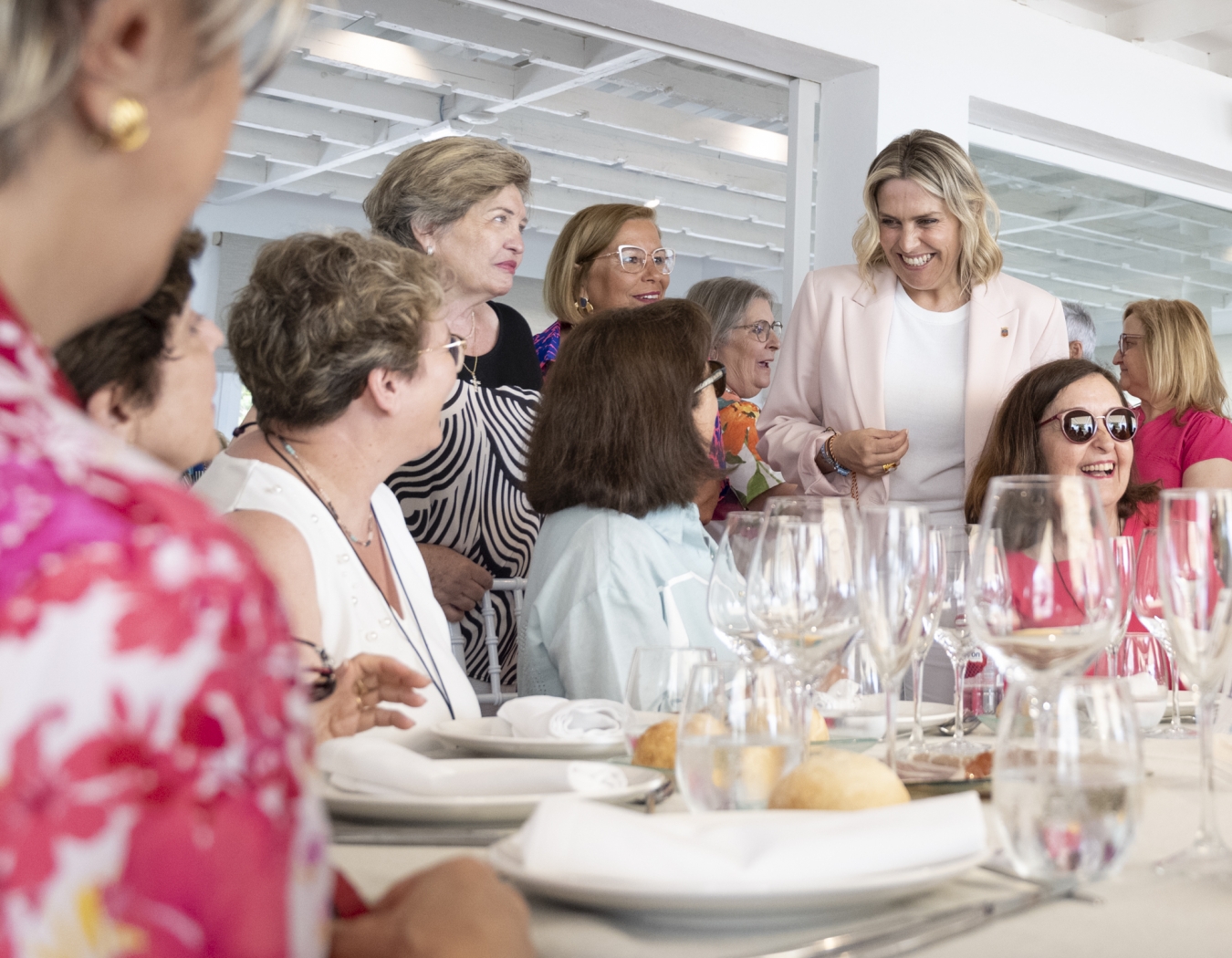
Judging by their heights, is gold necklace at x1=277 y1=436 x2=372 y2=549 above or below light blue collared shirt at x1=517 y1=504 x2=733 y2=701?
above

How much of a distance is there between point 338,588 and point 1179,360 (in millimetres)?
3039

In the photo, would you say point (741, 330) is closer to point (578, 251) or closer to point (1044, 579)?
point (578, 251)

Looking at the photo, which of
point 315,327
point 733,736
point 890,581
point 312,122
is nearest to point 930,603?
point 890,581

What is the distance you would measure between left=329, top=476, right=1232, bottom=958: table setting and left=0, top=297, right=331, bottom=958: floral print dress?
1.09 feet

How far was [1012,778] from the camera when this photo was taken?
0.71 metres

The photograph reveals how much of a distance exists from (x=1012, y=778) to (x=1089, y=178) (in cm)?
503

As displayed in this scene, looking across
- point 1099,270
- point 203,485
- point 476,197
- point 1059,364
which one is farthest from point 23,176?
point 1099,270

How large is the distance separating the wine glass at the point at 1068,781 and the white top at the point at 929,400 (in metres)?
2.15

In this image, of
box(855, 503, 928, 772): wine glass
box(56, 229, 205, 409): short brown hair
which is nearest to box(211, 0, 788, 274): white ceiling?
box(56, 229, 205, 409): short brown hair

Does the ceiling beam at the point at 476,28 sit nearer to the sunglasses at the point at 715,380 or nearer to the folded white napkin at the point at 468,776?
the sunglasses at the point at 715,380

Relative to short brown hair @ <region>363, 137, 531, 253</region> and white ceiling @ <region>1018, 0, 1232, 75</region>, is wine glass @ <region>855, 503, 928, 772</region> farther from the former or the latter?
white ceiling @ <region>1018, 0, 1232, 75</region>

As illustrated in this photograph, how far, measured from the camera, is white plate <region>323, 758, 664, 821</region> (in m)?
0.93

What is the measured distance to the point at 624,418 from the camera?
2160 mm

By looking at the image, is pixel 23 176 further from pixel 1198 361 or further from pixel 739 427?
pixel 1198 361
